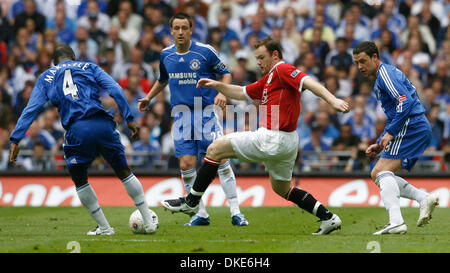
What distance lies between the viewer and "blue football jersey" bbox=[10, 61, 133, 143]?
929 cm

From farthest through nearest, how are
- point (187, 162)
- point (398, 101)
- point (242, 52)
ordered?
point (242, 52), point (187, 162), point (398, 101)

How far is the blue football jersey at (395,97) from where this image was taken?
9.48 metres

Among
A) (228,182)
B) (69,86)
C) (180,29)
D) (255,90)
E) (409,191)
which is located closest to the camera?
(69,86)

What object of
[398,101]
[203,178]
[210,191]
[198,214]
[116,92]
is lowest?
[210,191]

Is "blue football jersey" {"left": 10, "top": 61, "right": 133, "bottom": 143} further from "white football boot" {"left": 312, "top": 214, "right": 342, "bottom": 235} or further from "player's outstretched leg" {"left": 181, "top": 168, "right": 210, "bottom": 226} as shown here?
"white football boot" {"left": 312, "top": 214, "right": 342, "bottom": 235}

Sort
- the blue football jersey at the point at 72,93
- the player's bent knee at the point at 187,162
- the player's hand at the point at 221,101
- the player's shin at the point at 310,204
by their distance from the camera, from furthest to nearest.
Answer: the player's bent knee at the point at 187,162, the player's hand at the point at 221,101, the player's shin at the point at 310,204, the blue football jersey at the point at 72,93

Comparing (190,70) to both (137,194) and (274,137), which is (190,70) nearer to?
(137,194)

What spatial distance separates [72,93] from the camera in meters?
9.32

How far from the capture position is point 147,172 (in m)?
16.4

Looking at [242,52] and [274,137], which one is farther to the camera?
[242,52]

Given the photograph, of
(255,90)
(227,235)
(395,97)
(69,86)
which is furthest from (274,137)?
(69,86)

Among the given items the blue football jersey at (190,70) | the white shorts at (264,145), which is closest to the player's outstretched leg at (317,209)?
the white shorts at (264,145)

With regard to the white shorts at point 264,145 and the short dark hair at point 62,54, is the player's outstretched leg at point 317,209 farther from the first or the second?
the short dark hair at point 62,54

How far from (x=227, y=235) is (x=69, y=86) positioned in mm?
2692
